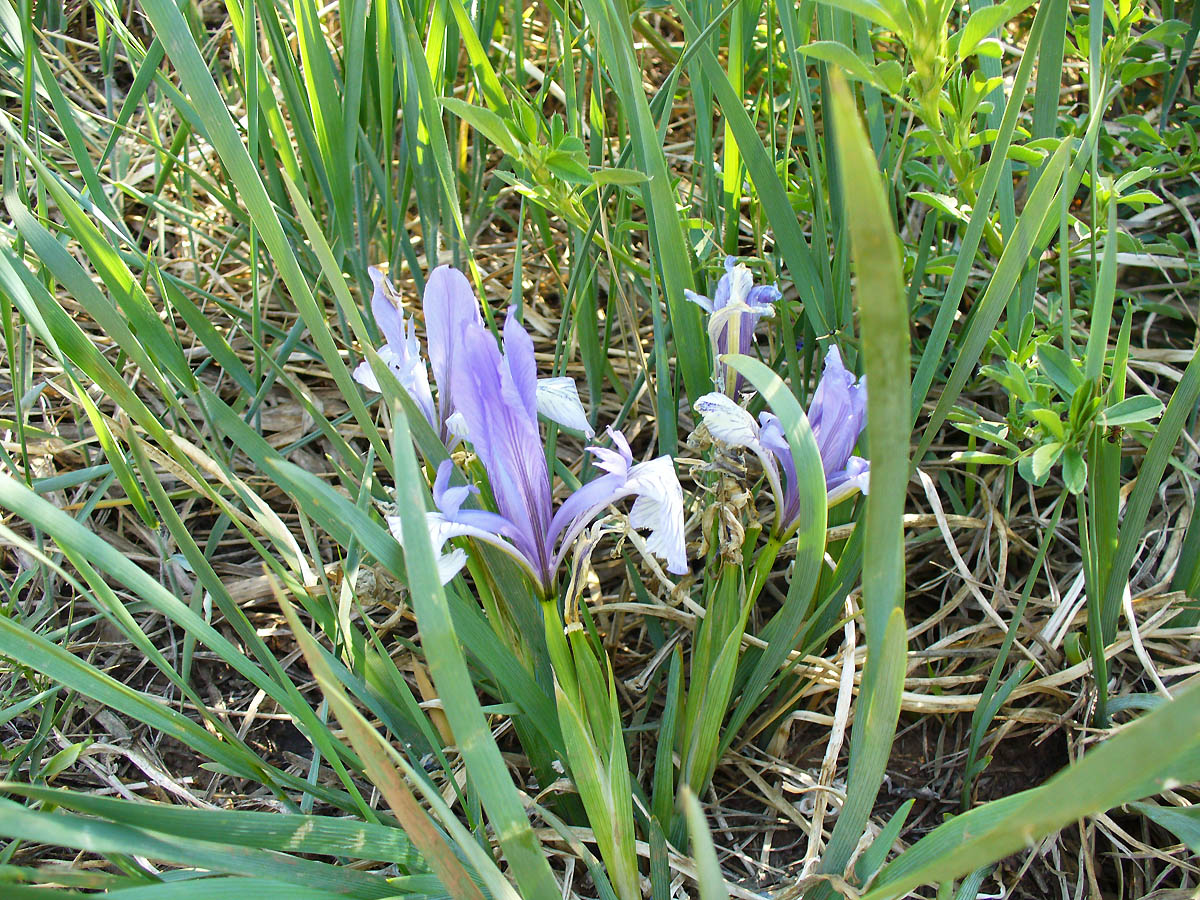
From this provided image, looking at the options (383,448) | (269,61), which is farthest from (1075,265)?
(269,61)

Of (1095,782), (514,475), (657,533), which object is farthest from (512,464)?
(1095,782)

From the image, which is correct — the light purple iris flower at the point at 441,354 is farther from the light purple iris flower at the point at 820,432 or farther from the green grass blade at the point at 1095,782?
the green grass blade at the point at 1095,782

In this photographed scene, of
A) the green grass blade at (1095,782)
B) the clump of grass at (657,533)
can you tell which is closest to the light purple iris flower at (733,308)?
the clump of grass at (657,533)

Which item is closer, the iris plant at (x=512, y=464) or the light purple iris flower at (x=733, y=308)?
the iris plant at (x=512, y=464)

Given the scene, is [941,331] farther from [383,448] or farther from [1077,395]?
[383,448]

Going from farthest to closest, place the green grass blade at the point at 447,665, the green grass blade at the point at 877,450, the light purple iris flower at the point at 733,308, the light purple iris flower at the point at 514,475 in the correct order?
the light purple iris flower at the point at 733,308
the light purple iris flower at the point at 514,475
the green grass blade at the point at 447,665
the green grass blade at the point at 877,450

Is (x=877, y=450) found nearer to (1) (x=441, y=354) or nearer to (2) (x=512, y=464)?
(2) (x=512, y=464)

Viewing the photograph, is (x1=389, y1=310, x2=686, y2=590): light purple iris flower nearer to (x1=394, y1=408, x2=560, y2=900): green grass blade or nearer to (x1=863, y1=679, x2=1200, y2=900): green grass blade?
(x1=394, y1=408, x2=560, y2=900): green grass blade
